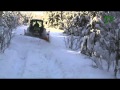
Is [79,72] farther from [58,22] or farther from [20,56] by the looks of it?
[58,22]

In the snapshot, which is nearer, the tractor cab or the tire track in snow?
the tire track in snow

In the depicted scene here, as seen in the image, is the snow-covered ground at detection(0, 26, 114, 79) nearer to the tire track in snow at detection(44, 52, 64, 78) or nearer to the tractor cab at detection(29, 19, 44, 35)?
the tire track in snow at detection(44, 52, 64, 78)

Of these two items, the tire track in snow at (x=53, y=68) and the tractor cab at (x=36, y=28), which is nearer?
the tire track in snow at (x=53, y=68)

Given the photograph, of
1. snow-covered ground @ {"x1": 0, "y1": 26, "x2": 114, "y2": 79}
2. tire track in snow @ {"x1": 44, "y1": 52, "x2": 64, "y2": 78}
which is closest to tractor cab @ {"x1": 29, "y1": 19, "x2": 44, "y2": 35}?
snow-covered ground @ {"x1": 0, "y1": 26, "x2": 114, "y2": 79}

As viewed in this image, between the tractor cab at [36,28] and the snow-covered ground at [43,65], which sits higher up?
the tractor cab at [36,28]

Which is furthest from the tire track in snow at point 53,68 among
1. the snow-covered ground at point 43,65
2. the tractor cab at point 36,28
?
the tractor cab at point 36,28

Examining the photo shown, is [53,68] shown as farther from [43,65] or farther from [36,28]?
[36,28]

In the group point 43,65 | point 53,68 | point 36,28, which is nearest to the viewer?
point 53,68

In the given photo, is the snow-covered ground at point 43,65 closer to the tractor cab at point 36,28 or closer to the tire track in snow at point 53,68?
the tire track in snow at point 53,68

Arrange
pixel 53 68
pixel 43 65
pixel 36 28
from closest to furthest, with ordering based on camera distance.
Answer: pixel 53 68, pixel 43 65, pixel 36 28

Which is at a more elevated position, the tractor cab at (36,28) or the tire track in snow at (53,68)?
the tractor cab at (36,28)

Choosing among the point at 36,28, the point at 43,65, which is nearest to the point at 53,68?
the point at 43,65
